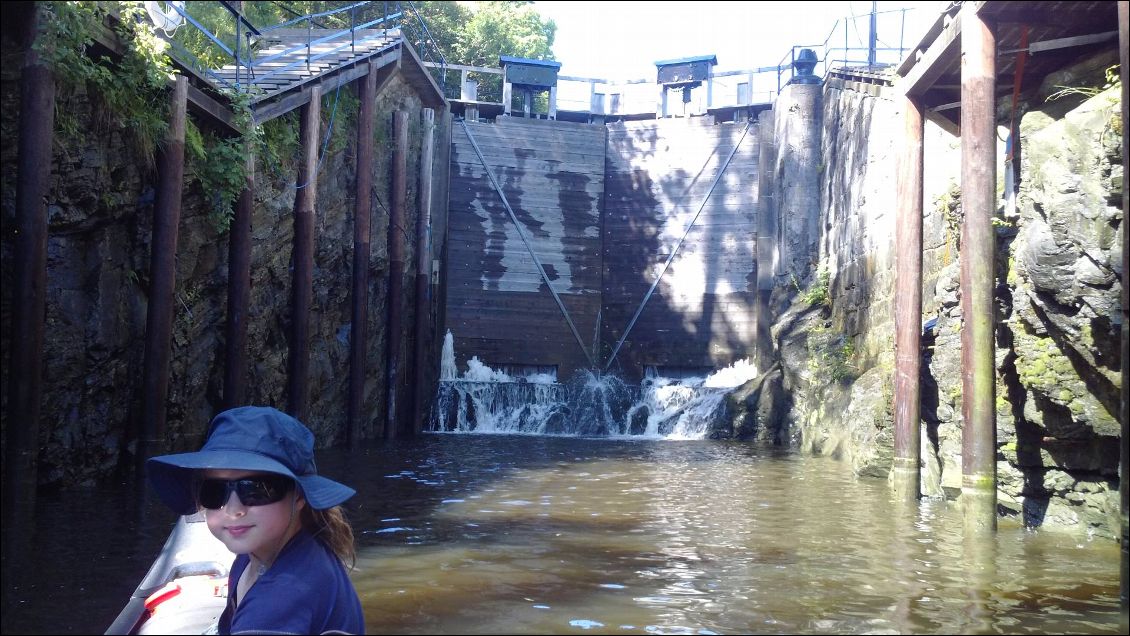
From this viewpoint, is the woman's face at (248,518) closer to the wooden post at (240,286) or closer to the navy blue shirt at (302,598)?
the navy blue shirt at (302,598)

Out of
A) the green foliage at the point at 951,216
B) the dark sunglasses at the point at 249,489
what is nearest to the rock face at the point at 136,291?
the dark sunglasses at the point at 249,489

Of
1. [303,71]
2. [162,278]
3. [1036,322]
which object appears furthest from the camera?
[303,71]

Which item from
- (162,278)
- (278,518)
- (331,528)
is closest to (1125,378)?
(331,528)

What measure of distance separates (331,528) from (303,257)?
9924 mm

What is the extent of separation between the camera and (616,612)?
193 inches

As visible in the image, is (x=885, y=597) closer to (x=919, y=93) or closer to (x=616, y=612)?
(x=616, y=612)

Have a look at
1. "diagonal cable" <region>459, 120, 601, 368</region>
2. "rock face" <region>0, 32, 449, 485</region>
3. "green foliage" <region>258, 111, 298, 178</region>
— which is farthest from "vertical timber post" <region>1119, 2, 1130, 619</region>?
"diagonal cable" <region>459, 120, 601, 368</region>

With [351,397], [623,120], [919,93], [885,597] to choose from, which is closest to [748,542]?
[885,597]

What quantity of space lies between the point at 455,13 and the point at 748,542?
79.7ft

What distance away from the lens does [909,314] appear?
915cm

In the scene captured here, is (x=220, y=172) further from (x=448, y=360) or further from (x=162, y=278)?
(x=448, y=360)

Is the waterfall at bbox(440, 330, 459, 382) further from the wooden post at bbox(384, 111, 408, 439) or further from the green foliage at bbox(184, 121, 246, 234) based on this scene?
the green foliage at bbox(184, 121, 246, 234)

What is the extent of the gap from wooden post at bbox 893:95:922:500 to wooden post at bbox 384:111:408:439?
8069 mm

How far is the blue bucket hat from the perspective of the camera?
91.0 inches
